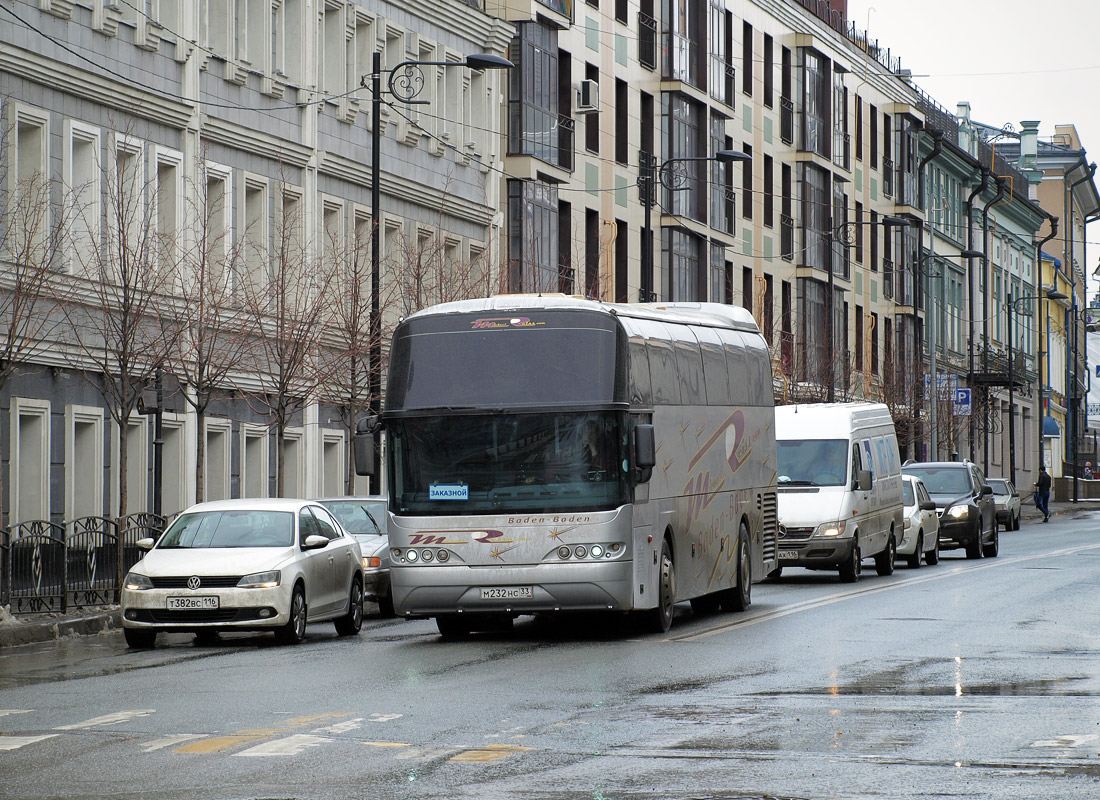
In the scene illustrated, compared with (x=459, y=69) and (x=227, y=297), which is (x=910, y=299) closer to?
(x=459, y=69)

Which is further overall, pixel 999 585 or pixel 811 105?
pixel 811 105

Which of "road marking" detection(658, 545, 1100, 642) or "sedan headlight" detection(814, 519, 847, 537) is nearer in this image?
"road marking" detection(658, 545, 1100, 642)

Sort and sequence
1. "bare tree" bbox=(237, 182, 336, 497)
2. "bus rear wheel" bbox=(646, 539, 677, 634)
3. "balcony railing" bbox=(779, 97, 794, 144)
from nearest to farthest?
1. "bus rear wheel" bbox=(646, 539, 677, 634)
2. "bare tree" bbox=(237, 182, 336, 497)
3. "balcony railing" bbox=(779, 97, 794, 144)

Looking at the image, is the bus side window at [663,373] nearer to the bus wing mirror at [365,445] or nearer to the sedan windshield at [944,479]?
the bus wing mirror at [365,445]

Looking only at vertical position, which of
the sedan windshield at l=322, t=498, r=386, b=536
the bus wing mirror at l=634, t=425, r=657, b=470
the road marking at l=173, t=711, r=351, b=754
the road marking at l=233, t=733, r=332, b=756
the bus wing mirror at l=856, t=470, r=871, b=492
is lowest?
the road marking at l=173, t=711, r=351, b=754

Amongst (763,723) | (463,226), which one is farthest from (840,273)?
(763,723)

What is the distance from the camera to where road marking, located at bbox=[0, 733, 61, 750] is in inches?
464

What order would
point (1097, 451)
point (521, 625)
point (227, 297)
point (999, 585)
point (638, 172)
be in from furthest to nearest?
point (1097, 451)
point (638, 172)
point (227, 297)
point (999, 585)
point (521, 625)

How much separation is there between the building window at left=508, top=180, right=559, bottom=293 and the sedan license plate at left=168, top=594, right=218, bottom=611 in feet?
80.1

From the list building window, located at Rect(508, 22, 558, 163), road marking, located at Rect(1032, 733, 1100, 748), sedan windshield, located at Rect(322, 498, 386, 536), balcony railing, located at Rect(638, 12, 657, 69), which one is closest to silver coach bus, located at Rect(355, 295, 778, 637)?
sedan windshield, located at Rect(322, 498, 386, 536)

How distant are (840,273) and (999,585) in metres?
43.4

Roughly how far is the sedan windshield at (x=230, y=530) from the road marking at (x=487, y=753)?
9.71 m

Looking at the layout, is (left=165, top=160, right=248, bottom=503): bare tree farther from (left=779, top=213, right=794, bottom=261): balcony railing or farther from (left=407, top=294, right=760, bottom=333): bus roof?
(left=779, top=213, right=794, bottom=261): balcony railing

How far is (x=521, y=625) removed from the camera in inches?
900
